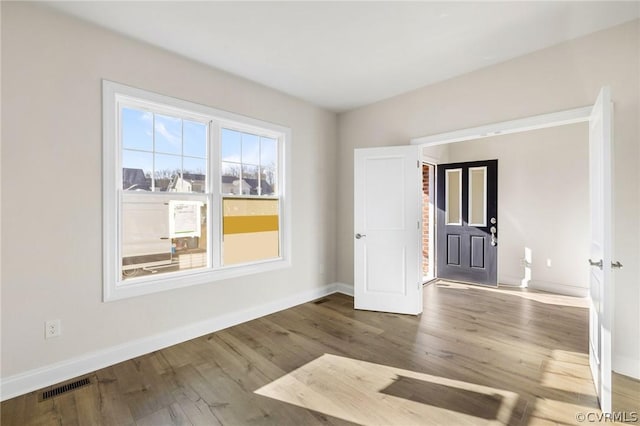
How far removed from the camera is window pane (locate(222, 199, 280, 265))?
3336 mm

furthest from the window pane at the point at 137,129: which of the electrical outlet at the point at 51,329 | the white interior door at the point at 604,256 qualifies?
the white interior door at the point at 604,256

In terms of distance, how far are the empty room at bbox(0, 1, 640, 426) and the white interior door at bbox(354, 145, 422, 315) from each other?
0.03m

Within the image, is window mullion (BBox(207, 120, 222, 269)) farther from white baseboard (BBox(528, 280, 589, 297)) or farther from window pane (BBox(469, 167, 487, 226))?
white baseboard (BBox(528, 280, 589, 297))

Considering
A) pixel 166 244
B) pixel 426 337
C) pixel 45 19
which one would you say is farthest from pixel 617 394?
pixel 45 19

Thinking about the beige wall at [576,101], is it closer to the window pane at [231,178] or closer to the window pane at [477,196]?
the window pane at [231,178]

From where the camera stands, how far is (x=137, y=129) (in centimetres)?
271

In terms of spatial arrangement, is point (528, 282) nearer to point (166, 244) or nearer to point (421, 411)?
point (421, 411)

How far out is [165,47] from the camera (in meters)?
2.72

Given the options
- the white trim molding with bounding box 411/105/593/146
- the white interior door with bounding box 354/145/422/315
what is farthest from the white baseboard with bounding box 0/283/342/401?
the white trim molding with bounding box 411/105/593/146

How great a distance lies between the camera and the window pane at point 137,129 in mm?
2641

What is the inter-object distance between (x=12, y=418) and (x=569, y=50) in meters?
5.14

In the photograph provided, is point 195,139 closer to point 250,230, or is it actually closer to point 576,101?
point 250,230
